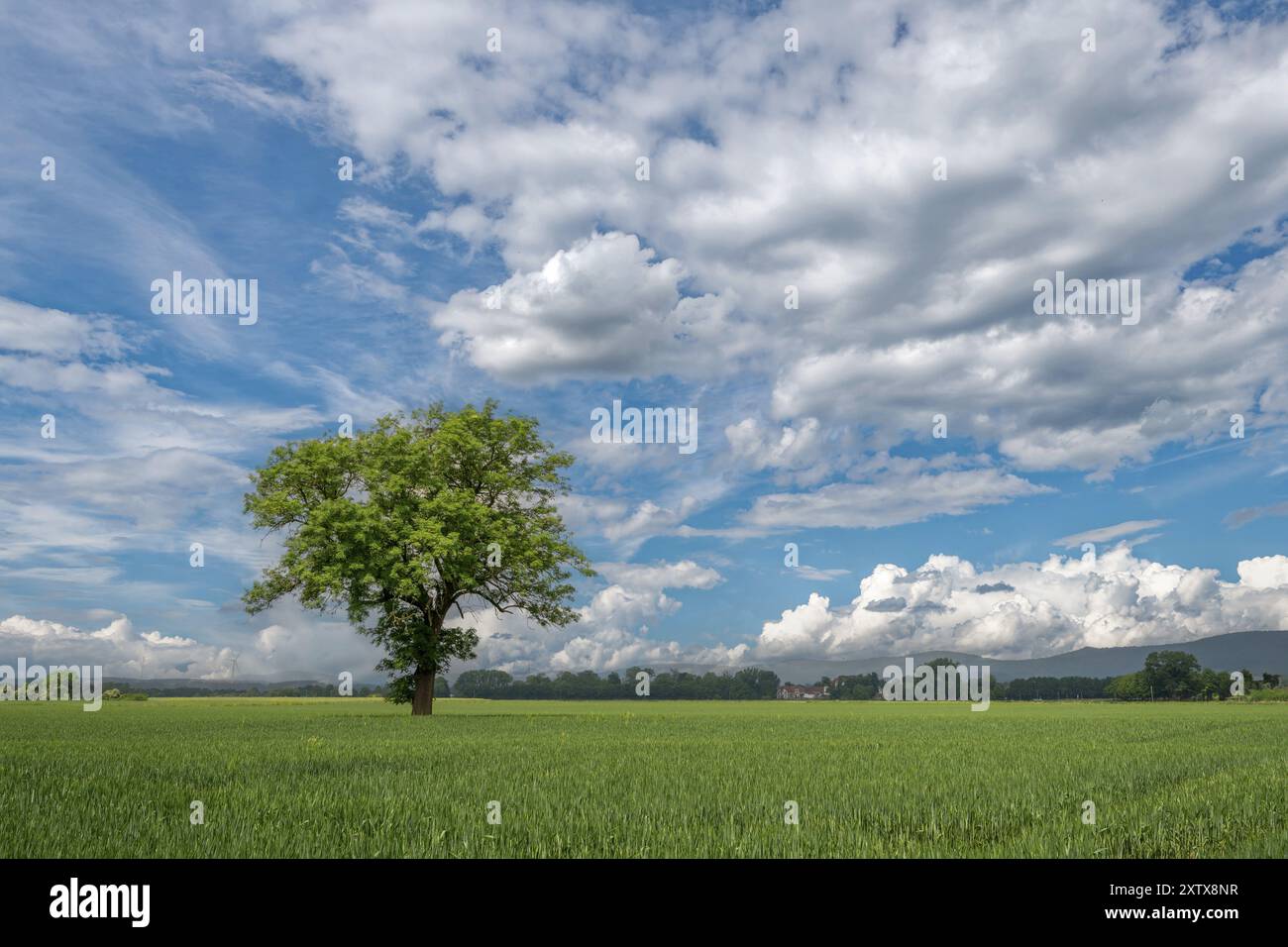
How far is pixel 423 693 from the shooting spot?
1973 inches

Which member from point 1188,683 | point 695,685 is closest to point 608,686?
point 695,685

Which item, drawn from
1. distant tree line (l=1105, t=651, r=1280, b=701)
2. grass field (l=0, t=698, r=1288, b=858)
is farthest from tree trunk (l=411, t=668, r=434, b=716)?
distant tree line (l=1105, t=651, r=1280, b=701)

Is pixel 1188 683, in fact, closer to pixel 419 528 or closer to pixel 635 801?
pixel 419 528

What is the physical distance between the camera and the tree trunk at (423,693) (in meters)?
49.6

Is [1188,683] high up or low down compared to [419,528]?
down

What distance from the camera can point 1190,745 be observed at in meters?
28.6

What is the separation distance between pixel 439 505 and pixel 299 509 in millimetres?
8716
